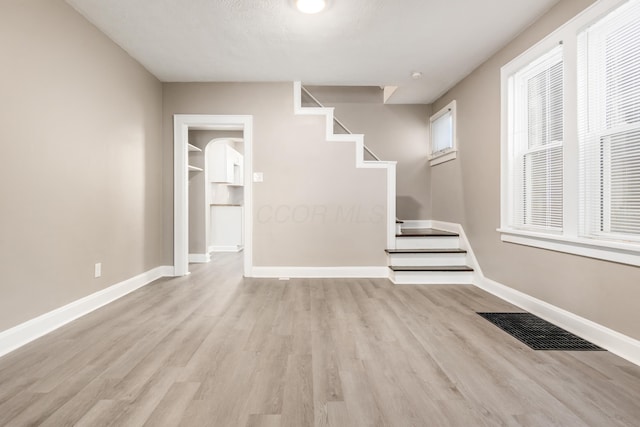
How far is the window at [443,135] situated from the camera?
168 inches

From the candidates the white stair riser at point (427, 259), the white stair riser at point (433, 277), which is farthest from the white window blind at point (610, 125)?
the white stair riser at point (427, 259)

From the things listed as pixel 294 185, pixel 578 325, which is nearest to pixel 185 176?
pixel 294 185

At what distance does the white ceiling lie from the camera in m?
2.54

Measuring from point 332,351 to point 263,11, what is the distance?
2.69m

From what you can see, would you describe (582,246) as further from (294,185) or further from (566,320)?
(294,185)

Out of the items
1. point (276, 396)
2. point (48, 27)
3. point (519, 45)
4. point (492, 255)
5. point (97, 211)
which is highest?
point (519, 45)

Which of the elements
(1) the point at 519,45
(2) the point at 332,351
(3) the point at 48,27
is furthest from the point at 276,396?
(1) the point at 519,45

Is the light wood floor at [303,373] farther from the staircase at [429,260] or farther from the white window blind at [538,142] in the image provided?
the white window blind at [538,142]

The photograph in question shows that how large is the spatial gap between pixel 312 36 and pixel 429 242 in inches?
111

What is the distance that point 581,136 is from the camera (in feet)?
7.56

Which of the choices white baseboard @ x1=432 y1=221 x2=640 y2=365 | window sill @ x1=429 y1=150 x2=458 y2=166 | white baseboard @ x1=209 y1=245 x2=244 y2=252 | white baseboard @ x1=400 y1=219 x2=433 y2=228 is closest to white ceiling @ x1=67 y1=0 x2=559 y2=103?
window sill @ x1=429 y1=150 x2=458 y2=166

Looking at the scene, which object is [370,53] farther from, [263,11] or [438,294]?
[438,294]

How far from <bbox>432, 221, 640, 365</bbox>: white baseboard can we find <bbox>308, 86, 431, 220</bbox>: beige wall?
72.0 inches

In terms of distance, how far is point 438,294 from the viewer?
334cm
